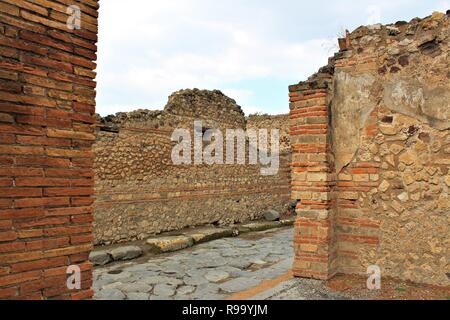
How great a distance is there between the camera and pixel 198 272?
5832mm

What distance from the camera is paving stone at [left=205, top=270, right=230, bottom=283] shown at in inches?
212

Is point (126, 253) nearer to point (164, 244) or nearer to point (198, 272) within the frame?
point (164, 244)

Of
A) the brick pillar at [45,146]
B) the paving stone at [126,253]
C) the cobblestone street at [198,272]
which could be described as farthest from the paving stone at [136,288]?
the brick pillar at [45,146]

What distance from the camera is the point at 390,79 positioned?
4379mm

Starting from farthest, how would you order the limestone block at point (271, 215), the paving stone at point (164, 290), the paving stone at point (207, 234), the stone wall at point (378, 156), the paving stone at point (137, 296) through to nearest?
the limestone block at point (271, 215), the paving stone at point (207, 234), the paving stone at point (164, 290), the paving stone at point (137, 296), the stone wall at point (378, 156)

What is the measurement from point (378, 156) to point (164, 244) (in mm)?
4684

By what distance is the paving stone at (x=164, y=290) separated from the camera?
479 cm

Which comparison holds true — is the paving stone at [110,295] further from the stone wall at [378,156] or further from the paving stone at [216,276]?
the stone wall at [378,156]

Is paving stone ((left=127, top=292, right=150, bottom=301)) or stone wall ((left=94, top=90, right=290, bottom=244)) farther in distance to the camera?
stone wall ((left=94, top=90, right=290, bottom=244))

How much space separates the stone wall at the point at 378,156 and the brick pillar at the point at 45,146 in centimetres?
269

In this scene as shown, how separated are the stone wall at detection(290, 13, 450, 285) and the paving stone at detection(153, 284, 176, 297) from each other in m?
Result: 1.65

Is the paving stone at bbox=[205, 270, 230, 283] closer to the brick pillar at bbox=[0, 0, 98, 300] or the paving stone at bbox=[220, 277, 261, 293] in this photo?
the paving stone at bbox=[220, 277, 261, 293]

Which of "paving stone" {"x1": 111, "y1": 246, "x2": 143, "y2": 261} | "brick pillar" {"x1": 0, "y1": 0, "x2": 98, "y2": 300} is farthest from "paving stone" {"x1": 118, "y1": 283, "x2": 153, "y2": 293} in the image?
"brick pillar" {"x1": 0, "y1": 0, "x2": 98, "y2": 300}
